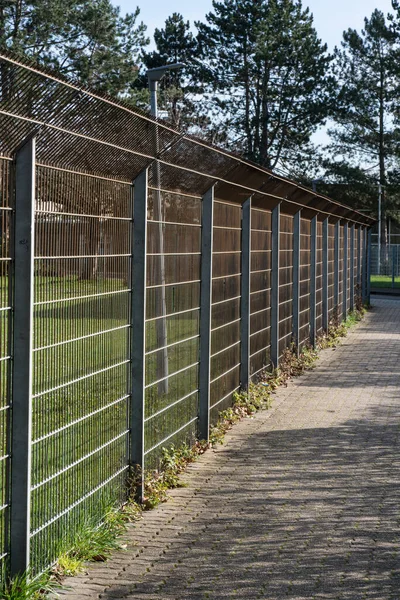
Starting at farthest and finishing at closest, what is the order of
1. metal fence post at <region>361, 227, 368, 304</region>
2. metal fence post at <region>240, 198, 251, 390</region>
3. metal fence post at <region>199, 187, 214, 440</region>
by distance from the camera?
1. metal fence post at <region>361, 227, 368, 304</region>
2. metal fence post at <region>240, 198, 251, 390</region>
3. metal fence post at <region>199, 187, 214, 440</region>

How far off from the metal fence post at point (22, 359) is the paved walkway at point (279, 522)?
0.51 meters

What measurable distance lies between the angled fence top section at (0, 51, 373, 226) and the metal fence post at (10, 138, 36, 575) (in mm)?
144

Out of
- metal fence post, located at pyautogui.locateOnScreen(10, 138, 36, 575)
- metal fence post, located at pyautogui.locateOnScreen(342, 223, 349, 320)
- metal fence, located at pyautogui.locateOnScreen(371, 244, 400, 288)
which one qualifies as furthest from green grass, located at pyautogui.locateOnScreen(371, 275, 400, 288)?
metal fence post, located at pyautogui.locateOnScreen(10, 138, 36, 575)

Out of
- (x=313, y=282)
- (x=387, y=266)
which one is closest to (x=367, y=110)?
(x=387, y=266)

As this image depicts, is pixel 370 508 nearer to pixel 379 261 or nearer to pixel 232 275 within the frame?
pixel 232 275

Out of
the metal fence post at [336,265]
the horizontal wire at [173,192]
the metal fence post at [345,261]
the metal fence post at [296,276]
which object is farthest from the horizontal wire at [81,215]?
the metal fence post at [345,261]

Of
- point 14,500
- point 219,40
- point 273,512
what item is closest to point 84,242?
point 14,500

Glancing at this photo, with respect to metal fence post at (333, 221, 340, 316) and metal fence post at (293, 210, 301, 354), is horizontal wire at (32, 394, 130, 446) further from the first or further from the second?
metal fence post at (333, 221, 340, 316)

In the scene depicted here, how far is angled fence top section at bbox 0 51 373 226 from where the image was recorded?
444 centimetres

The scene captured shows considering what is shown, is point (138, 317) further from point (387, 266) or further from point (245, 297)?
point (387, 266)

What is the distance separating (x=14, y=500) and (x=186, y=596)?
1.03 m

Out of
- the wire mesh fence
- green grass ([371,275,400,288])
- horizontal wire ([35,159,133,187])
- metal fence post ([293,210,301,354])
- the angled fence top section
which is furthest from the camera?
green grass ([371,275,400,288])

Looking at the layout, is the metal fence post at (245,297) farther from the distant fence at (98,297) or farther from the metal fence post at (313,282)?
the metal fence post at (313,282)

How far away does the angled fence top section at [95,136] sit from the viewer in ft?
14.6
